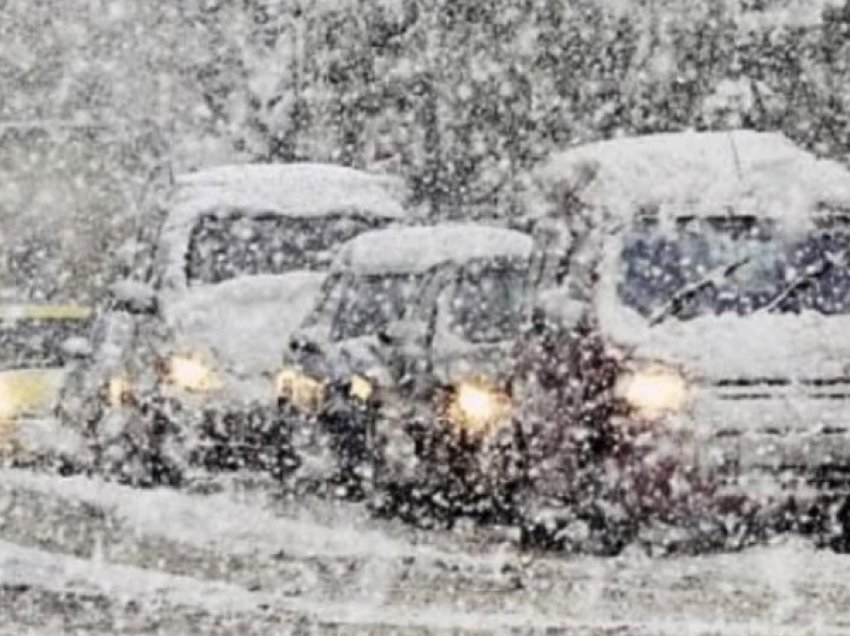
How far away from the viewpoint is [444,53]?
26969 mm

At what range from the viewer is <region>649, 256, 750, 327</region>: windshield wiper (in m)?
12.3

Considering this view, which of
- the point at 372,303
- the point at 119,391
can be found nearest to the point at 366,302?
the point at 372,303

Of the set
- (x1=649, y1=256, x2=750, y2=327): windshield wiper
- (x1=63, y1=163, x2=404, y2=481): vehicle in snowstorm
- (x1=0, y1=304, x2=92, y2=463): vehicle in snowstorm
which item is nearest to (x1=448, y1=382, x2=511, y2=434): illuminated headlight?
(x1=649, y1=256, x2=750, y2=327): windshield wiper

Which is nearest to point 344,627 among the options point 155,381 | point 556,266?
point 556,266

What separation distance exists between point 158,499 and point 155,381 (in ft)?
3.25

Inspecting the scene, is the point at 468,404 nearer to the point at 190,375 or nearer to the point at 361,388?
the point at 361,388

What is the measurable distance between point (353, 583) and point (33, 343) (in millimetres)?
8200

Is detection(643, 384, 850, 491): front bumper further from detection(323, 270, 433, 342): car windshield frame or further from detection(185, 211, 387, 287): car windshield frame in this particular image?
detection(185, 211, 387, 287): car windshield frame

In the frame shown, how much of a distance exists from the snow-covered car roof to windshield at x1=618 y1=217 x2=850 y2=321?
5219mm

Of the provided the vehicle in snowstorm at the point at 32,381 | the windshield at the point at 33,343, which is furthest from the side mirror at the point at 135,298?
the windshield at the point at 33,343

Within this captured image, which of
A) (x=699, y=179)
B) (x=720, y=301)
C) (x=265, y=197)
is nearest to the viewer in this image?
(x=720, y=301)

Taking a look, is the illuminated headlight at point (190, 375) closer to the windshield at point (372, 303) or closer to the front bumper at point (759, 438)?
the windshield at point (372, 303)

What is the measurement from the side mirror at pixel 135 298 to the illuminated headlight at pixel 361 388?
1.80m

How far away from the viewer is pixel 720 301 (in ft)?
40.6
